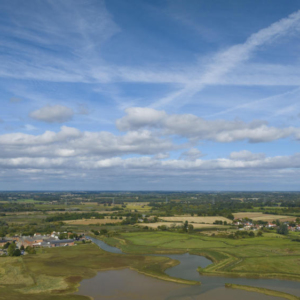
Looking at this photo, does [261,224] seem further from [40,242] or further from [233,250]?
[40,242]

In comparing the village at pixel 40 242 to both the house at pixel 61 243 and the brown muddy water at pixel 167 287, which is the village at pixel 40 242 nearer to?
the house at pixel 61 243

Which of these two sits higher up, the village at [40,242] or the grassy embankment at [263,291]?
the grassy embankment at [263,291]

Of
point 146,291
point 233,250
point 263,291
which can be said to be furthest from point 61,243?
point 263,291

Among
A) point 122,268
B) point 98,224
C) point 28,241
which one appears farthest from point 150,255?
point 98,224

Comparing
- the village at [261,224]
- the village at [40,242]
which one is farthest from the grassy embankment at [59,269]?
the village at [261,224]

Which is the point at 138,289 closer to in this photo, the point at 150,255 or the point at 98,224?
the point at 150,255
